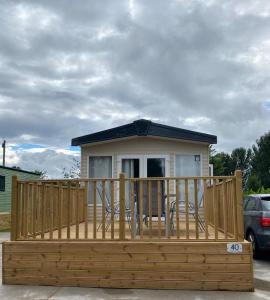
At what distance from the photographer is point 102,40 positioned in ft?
36.3

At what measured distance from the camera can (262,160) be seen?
4216 centimetres

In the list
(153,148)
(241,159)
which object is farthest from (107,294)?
(241,159)

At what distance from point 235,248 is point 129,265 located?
141 centimetres

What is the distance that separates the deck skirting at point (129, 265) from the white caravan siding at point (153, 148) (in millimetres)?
4436

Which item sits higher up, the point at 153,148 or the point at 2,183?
the point at 153,148

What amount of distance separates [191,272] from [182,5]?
660 centimetres

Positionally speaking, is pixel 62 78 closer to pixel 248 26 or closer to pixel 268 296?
pixel 248 26

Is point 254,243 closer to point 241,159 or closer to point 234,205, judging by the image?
point 234,205

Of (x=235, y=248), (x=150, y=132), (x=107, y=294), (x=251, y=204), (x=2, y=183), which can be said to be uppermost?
(x=150, y=132)

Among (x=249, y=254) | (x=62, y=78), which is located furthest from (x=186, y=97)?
(x=249, y=254)

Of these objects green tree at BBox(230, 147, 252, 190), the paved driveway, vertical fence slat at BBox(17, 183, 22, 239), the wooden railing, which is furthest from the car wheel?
green tree at BBox(230, 147, 252, 190)

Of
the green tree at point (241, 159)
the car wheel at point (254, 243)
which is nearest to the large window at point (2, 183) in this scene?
the car wheel at point (254, 243)

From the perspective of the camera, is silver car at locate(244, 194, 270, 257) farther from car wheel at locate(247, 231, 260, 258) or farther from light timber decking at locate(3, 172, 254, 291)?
light timber decking at locate(3, 172, 254, 291)

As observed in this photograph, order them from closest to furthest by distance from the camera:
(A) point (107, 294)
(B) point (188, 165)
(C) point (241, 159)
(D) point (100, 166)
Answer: (A) point (107, 294), (B) point (188, 165), (D) point (100, 166), (C) point (241, 159)
